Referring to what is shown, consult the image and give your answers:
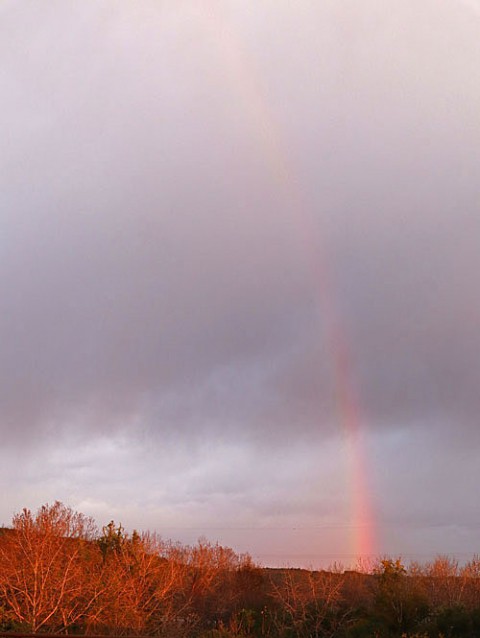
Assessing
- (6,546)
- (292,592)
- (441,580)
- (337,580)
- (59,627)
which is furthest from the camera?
(441,580)

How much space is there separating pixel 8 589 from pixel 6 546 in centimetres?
407

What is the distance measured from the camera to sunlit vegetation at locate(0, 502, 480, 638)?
27734 mm

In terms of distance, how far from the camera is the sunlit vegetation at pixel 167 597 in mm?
27734

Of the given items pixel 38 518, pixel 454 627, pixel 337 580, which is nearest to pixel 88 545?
pixel 38 518

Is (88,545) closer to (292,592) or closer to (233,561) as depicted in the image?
(292,592)

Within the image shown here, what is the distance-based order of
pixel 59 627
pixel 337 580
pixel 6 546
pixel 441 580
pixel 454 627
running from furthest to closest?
pixel 441 580 < pixel 337 580 < pixel 6 546 < pixel 454 627 < pixel 59 627

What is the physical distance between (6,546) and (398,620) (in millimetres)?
17176

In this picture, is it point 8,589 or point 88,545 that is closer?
point 8,589

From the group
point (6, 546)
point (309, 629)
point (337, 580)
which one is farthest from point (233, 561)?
point (6, 546)

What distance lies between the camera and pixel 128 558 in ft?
109

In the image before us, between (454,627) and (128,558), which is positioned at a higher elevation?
(128,558)

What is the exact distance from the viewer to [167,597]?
105ft

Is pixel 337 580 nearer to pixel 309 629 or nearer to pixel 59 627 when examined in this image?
pixel 309 629

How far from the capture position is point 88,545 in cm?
3366
